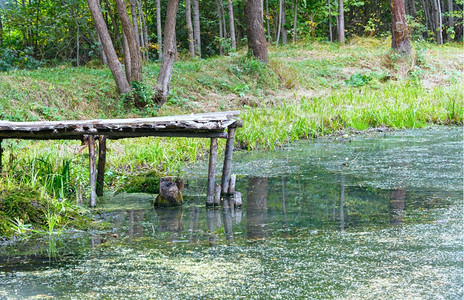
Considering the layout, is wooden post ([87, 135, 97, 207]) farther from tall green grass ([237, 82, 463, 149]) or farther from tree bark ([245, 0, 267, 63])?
tree bark ([245, 0, 267, 63])

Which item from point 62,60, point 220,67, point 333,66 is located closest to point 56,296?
point 220,67

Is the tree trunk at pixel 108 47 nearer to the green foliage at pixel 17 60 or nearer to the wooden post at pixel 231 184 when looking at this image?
the green foliage at pixel 17 60

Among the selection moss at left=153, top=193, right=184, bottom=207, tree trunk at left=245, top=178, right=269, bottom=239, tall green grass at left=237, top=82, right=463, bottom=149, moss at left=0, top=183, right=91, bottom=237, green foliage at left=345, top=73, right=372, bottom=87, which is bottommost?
tree trunk at left=245, top=178, right=269, bottom=239

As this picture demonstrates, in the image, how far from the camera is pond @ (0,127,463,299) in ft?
10.6

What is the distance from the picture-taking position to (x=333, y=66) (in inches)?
647

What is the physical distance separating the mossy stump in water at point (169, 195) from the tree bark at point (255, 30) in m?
9.83

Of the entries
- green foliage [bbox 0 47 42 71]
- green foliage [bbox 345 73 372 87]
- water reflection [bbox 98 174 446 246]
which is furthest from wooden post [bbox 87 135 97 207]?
green foliage [bbox 345 73 372 87]

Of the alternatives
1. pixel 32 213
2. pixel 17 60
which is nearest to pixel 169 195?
pixel 32 213

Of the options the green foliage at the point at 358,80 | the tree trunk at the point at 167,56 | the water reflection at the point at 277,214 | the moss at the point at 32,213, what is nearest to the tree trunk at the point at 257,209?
the water reflection at the point at 277,214

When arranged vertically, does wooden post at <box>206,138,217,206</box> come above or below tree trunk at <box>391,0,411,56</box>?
below

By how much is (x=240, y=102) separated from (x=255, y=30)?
3.00 metres

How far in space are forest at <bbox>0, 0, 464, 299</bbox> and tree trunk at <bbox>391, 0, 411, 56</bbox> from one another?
0.14 feet

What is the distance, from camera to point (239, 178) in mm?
7340

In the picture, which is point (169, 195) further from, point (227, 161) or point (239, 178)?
point (239, 178)
